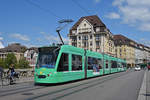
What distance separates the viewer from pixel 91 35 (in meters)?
72.2

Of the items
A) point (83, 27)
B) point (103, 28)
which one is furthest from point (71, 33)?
point (103, 28)

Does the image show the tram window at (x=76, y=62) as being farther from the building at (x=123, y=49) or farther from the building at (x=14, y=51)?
the building at (x=14, y=51)

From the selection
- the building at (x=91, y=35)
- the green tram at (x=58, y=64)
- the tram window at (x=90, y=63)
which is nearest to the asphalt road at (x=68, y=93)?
the green tram at (x=58, y=64)

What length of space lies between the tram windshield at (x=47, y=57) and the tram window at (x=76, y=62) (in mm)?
2401

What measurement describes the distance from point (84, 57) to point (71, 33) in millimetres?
59123

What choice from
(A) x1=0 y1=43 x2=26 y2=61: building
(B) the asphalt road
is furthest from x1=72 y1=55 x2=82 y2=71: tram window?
(A) x1=0 y1=43 x2=26 y2=61: building

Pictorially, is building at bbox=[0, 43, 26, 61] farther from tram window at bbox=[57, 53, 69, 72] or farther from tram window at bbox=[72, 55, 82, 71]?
tram window at bbox=[57, 53, 69, 72]

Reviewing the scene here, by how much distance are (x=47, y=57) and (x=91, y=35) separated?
195ft

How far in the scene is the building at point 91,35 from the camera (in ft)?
232

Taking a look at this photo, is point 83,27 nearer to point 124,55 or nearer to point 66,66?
point 124,55

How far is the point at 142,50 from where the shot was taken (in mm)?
141250

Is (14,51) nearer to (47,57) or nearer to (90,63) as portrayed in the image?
(90,63)

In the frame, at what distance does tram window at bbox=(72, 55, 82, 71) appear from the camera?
15.5 meters

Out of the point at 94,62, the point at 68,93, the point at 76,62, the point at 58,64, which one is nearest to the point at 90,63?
the point at 94,62
